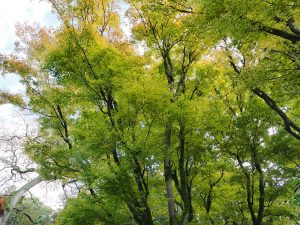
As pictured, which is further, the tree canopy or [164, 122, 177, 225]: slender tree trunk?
[164, 122, 177, 225]: slender tree trunk

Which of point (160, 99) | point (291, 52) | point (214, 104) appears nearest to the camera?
point (291, 52)

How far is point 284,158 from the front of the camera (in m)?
9.75

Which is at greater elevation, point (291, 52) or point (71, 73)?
point (71, 73)

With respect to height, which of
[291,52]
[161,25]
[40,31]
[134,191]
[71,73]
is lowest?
[134,191]

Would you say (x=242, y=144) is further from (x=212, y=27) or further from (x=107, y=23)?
(x=107, y=23)

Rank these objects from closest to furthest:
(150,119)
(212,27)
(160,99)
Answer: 1. (212,27)
2. (160,99)
3. (150,119)

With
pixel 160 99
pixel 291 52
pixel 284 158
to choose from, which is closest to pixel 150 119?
pixel 160 99

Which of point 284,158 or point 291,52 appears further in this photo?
point 284,158

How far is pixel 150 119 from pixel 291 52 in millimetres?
4157

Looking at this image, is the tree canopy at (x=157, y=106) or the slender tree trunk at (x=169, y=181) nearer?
the tree canopy at (x=157, y=106)

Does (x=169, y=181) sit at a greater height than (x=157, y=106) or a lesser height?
lesser

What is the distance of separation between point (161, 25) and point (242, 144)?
472cm

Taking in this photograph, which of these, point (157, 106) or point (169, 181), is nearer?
point (157, 106)

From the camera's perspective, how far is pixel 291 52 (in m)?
6.85
